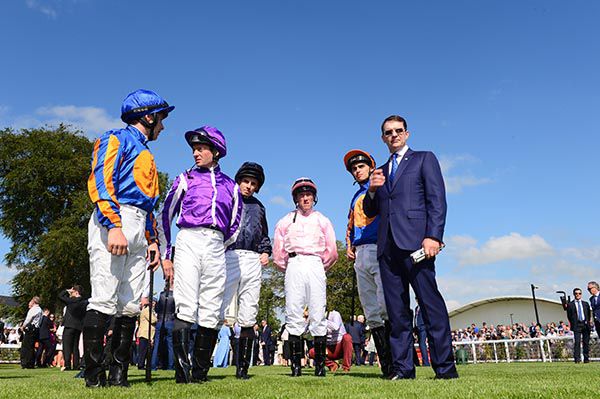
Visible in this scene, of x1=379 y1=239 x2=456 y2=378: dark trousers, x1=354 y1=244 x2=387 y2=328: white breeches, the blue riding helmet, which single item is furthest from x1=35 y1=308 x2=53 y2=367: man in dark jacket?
x1=379 y1=239 x2=456 y2=378: dark trousers

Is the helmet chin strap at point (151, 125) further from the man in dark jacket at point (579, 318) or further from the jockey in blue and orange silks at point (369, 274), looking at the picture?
the man in dark jacket at point (579, 318)

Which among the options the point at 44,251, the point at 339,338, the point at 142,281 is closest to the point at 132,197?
the point at 142,281

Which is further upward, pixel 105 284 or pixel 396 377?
pixel 105 284

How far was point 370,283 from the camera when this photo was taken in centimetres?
653

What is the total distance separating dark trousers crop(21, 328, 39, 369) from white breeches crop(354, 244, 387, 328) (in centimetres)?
1499

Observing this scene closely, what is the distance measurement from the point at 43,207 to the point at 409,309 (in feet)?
124

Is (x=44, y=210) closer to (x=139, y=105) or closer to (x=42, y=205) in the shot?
(x=42, y=205)

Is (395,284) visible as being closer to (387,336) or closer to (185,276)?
(387,336)

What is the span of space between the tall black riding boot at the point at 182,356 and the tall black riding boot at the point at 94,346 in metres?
0.70

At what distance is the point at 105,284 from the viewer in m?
4.60

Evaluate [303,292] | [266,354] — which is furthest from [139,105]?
[266,354]

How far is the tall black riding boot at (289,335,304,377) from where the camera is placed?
6.95 meters

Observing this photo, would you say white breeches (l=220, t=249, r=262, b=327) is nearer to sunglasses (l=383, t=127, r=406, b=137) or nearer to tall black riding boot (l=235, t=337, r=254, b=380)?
tall black riding boot (l=235, t=337, r=254, b=380)

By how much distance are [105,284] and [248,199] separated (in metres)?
2.84
